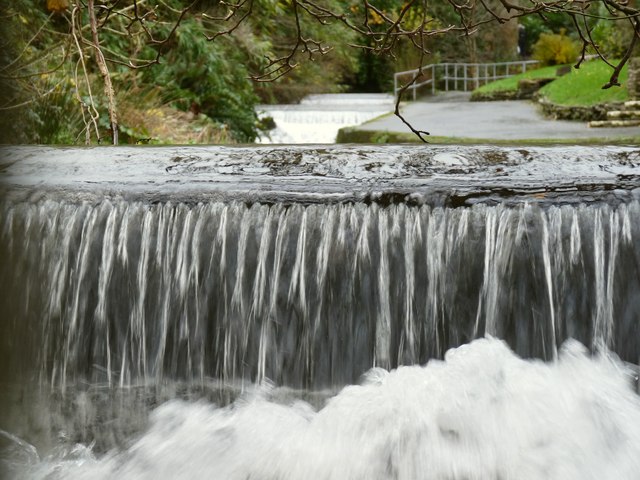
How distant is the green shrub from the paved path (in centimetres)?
718

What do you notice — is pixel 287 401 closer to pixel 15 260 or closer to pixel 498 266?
pixel 498 266

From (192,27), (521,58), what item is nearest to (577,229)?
(192,27)

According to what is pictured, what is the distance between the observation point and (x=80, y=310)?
127 inches

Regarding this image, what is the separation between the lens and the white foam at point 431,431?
2.47m

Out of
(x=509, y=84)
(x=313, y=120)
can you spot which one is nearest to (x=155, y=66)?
(x=313, y=120)

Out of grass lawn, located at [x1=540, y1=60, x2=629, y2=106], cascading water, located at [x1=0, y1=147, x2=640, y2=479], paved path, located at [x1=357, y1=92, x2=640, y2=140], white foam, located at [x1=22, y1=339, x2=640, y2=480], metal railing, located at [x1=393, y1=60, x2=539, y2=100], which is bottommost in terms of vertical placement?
white foam, located at [x1=22, y1=339, x2=640, y2=480]

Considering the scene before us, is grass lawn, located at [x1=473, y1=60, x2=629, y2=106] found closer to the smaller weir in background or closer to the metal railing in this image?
the smaller weir in background

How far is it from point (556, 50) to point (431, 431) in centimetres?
2257

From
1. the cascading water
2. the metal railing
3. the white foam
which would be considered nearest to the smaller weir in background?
the metal railing

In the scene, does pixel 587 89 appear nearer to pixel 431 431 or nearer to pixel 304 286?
pixel 304 286

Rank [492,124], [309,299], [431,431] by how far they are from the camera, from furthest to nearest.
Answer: [492,124] < [309,299] < [431,431]

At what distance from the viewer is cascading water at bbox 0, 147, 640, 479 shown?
2.87 metres

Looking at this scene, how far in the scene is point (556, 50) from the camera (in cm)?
2330

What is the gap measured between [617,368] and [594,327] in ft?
0.55
